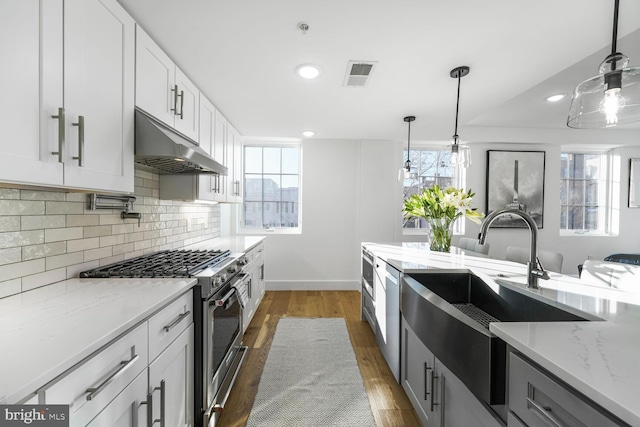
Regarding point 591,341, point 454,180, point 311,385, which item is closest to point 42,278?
point 311,385

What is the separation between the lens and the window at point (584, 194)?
15.3 ft

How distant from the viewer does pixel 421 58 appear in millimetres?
1915

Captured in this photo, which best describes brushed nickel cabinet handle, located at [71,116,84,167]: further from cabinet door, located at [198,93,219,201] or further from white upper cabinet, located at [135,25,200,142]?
cabinet door, located at [198,93,219,201]

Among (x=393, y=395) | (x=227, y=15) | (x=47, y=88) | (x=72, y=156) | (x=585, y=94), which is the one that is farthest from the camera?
(x=393, y=395)

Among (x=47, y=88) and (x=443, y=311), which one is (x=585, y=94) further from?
(x=47, y=88)

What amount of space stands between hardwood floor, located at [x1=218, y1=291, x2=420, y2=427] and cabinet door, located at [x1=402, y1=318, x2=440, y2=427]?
0.55 ft

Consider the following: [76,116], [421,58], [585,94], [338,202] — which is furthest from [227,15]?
[338,202]

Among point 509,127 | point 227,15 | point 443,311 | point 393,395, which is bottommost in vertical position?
point 393,395

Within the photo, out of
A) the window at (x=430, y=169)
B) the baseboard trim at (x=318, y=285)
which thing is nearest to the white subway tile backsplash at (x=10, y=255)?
the baseboard trim at (x=318, y=285)

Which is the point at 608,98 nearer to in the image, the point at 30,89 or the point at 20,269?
the point at 30,89

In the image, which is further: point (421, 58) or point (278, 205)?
point (278, 205)

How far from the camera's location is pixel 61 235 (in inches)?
54.7

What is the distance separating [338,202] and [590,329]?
3.64 metres

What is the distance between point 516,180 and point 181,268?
4.87 m
